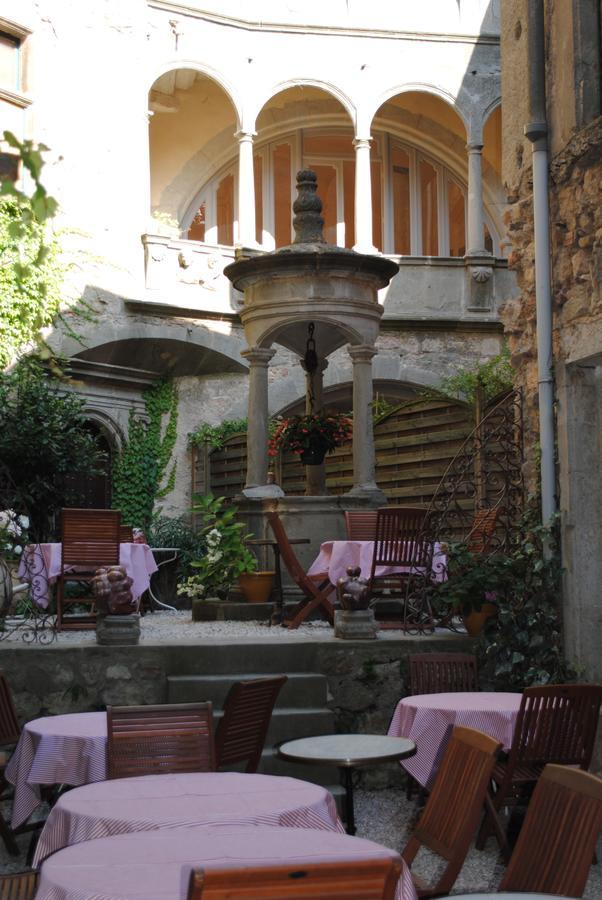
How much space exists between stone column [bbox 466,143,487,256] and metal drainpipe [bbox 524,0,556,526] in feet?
34.3

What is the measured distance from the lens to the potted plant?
35.9 feet

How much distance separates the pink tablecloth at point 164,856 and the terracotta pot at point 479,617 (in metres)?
4.50

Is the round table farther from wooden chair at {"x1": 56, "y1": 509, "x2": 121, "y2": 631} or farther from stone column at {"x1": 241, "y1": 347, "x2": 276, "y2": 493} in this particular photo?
stone column at {"x1": 241, "y1": 347, "x2": 276, "y2": 493}

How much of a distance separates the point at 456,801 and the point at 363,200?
1530cm

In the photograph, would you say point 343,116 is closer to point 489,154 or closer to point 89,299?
point 489,154

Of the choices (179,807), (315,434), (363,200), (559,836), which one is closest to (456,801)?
(559,836)

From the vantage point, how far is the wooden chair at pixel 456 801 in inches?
153

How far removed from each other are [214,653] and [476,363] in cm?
1125

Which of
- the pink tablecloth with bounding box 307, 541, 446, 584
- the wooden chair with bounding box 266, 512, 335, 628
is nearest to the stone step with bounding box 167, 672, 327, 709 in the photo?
the wooden chair with bounding box 266, 512, 335, 628

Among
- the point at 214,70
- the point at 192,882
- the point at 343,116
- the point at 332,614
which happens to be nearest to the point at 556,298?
the point at 332,614

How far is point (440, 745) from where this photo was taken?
578 cm

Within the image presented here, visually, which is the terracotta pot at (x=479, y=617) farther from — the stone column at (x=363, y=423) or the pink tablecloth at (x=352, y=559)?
the stone column at (x=363, y=423)

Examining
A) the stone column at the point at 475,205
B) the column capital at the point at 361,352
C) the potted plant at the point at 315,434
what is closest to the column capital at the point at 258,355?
the potted plant at the point at 315,434

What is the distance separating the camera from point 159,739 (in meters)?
4.75
